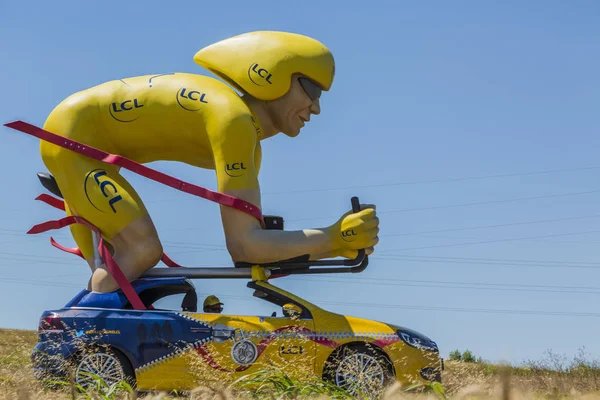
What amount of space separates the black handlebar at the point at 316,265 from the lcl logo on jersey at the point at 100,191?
1.52 m

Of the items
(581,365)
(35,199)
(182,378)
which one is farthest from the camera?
(581,365)

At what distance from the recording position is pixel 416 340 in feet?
27.6

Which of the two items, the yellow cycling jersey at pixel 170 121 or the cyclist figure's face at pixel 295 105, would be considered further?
the cyclist figure's face at pixel 295 105

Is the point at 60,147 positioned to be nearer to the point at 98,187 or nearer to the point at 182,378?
the point at 98,187

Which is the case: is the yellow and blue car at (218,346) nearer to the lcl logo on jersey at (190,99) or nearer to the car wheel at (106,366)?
the car wheel at (106,366)

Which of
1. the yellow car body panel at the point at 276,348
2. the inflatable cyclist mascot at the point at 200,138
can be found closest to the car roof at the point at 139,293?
the inflatable cyclist mascot at the point at 200,138

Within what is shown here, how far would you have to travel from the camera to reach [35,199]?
32.5ft

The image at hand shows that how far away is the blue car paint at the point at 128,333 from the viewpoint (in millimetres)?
8055

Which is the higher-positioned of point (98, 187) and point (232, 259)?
point (98, 187)

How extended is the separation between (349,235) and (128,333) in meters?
2.52

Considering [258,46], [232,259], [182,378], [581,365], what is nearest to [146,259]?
[232,259]

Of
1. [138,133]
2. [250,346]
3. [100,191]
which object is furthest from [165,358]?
[138,133]

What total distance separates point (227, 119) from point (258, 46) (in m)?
1.06

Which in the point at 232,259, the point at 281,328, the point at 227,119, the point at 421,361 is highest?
the point at 227,119
